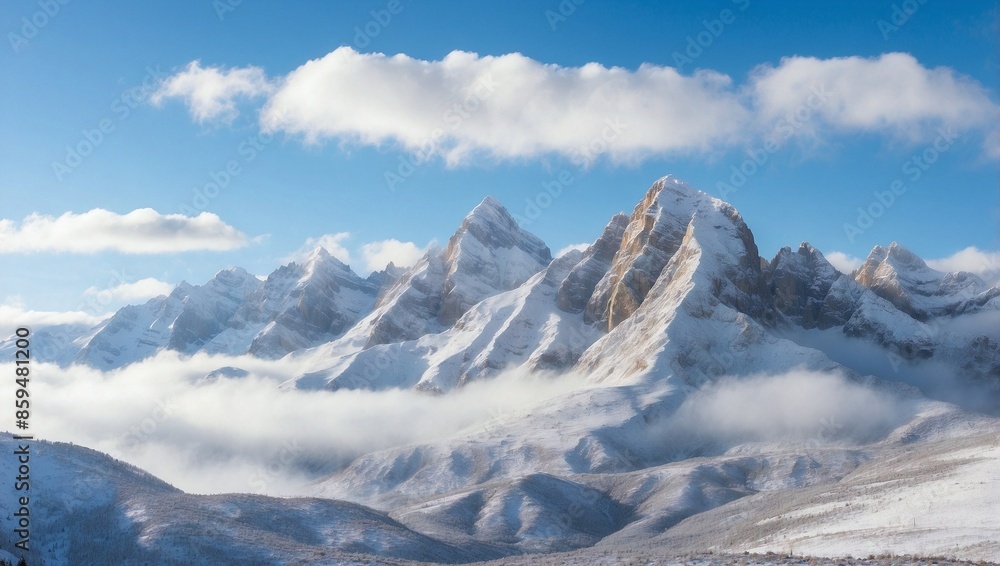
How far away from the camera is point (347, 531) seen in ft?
491

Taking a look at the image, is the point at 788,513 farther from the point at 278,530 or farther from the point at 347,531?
the point at 278,530

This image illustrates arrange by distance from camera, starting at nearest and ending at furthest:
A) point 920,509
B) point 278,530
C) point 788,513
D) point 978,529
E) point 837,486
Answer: point 978,529 → point 920,509 → point 278,530 → point 788,513 → point 837,486

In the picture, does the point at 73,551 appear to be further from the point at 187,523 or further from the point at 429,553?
the point at 429,553

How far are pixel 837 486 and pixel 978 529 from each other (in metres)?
75.6

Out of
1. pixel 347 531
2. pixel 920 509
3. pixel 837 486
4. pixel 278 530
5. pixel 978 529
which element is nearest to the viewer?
pixel 978 529

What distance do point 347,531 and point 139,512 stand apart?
3186 cm

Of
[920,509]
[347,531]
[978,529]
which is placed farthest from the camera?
[347,531]

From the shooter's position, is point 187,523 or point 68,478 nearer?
point 187,523

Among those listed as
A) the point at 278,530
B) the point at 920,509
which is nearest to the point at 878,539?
the point at 920,509

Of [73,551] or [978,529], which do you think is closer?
[978,529]

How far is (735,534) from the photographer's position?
156 meters

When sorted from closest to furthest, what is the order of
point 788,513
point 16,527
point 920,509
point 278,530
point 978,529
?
1. point 978,529
2. point 16,527
3. point 920,509
4. point 278,530
5. point 788,513

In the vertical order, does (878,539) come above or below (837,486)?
below

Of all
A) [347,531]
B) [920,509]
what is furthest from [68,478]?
[920,509]
